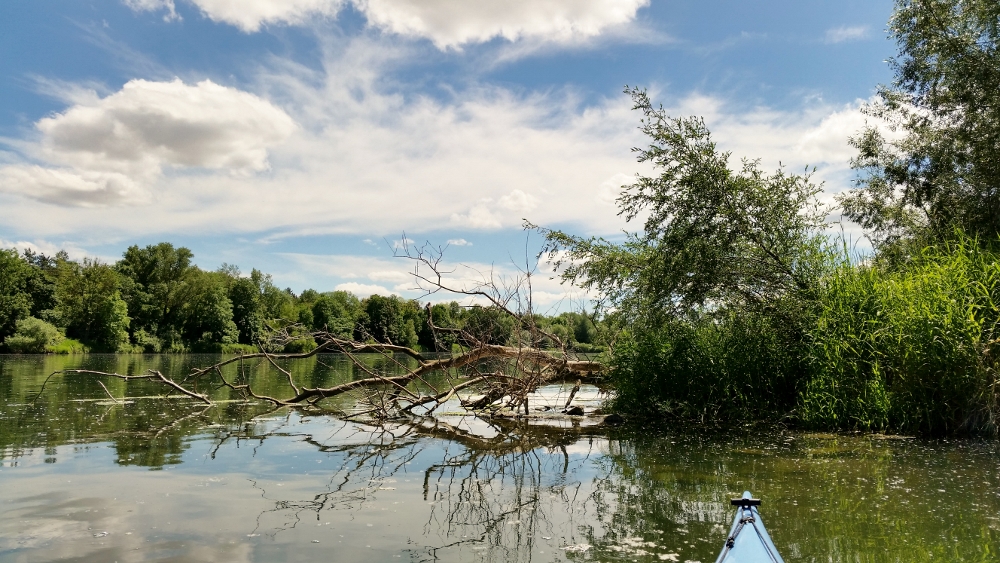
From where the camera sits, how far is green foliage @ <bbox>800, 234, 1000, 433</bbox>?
992cm

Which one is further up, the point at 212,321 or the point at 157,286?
the point at 157,286

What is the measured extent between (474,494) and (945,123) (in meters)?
16.5

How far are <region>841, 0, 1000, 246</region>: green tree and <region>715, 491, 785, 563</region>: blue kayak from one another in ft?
40.0

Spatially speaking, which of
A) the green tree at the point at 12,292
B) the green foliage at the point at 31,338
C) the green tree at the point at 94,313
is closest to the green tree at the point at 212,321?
the green tree at the point at 94,313

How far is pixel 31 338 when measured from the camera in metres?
50.7

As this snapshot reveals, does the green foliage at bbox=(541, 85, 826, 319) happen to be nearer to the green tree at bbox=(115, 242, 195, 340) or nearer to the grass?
the grass

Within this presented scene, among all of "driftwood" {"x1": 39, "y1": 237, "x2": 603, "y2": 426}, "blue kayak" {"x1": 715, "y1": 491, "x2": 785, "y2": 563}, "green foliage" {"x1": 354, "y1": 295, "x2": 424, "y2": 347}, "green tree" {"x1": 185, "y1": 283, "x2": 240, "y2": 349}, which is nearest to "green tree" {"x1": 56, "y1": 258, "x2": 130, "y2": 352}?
"green tree" {"x1": 185, "y1": 283, "x2": 240, "y2": 349}

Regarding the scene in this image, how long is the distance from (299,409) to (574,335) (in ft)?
22.4

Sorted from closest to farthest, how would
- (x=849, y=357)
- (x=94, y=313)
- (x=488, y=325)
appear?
(x=849, y=357) < (x=488, y=325) < (x=94, y=313)

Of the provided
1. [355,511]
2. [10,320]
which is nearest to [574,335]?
[355,511]

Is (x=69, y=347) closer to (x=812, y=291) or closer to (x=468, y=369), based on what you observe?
(x=468, y=369)

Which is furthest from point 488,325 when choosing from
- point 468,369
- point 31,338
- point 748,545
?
point 31,338

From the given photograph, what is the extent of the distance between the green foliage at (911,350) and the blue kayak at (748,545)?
24.4ft

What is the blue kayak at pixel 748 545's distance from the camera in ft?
12.7
